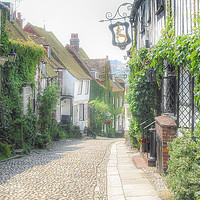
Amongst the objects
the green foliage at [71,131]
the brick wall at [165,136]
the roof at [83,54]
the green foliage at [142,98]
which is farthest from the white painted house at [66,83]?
the brick wall at [165,136]

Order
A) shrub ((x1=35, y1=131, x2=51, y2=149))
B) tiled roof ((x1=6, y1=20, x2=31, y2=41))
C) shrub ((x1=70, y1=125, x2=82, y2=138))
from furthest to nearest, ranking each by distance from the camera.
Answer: shrub ((x1=70, y1=125, x2=82, y2=138)) → tiled roof ((x1=6, y1=20, x2=31, y2=41)) → shrub ((x1=35, y1=131, x2=51, y2=149))

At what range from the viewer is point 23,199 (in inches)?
250

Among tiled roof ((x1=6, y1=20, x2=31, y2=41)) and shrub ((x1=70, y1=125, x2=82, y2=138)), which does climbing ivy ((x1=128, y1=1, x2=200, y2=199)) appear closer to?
tiled roof ((x1=6, y1=20, x2=31, y2=41))

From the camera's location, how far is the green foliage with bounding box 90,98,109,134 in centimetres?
3288

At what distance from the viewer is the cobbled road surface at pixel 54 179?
6.70m

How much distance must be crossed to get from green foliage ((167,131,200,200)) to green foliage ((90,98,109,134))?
87.9 feet

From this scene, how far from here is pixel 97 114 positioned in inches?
1302

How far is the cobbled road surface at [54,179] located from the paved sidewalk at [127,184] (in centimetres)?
19

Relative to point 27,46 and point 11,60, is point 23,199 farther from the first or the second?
point 27,46

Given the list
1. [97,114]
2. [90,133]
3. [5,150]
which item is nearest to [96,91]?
[97,114]

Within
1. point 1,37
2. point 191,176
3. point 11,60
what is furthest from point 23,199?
point 1,37

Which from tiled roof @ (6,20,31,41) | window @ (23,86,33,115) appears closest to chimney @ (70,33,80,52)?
tiled roof @ (6,20,31,41)

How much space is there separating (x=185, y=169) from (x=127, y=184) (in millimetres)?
2305

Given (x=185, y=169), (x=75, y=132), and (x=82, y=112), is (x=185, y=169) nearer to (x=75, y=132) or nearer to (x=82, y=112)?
(x=75, y=132)
